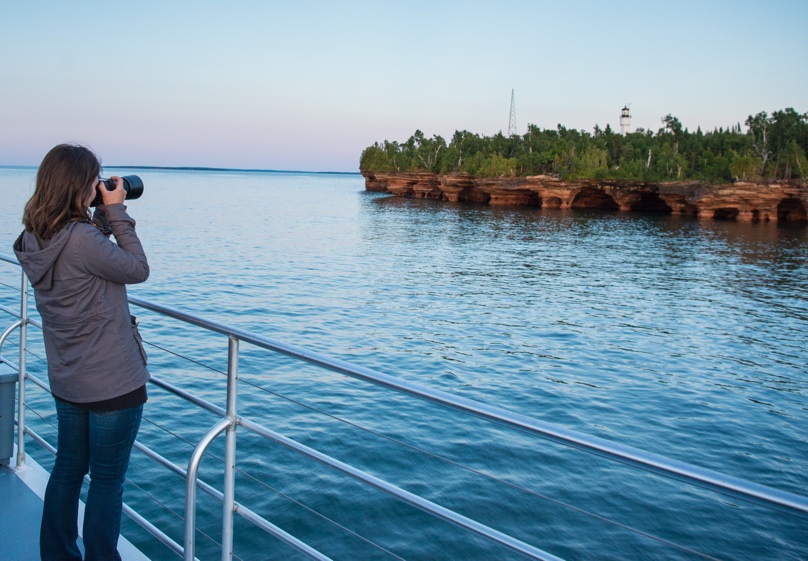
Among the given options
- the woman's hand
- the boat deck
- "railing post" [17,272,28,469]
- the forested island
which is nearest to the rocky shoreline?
the forested island

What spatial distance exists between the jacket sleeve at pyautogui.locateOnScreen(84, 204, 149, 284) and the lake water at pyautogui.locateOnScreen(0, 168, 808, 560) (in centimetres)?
47

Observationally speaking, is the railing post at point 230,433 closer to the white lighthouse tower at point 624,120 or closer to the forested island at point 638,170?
the forested island at point 638,170

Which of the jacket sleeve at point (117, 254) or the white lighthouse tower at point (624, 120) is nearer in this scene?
the jacket sleeve at point (117, 254)

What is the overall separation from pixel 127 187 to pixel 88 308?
1.83ft

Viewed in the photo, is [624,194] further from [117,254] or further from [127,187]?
[117,254]

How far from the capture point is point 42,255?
245 cm

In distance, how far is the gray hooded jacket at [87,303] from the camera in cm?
245

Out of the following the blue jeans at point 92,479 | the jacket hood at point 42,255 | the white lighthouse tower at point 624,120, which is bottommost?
the blue jeans at point 92,479

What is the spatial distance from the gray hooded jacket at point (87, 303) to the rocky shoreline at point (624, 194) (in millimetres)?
69720

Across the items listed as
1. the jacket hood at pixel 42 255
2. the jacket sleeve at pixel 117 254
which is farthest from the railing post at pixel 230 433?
the jacket hood at pixel 42 255

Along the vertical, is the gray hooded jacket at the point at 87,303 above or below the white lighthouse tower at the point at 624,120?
below

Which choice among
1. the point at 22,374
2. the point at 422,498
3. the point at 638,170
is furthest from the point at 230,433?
the point at 638,170

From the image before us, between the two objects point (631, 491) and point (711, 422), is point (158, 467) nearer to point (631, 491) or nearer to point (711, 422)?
point (631, 491)

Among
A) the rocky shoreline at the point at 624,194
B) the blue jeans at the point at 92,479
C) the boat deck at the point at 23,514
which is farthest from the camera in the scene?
the rocky shoreline at the point at 624,194
